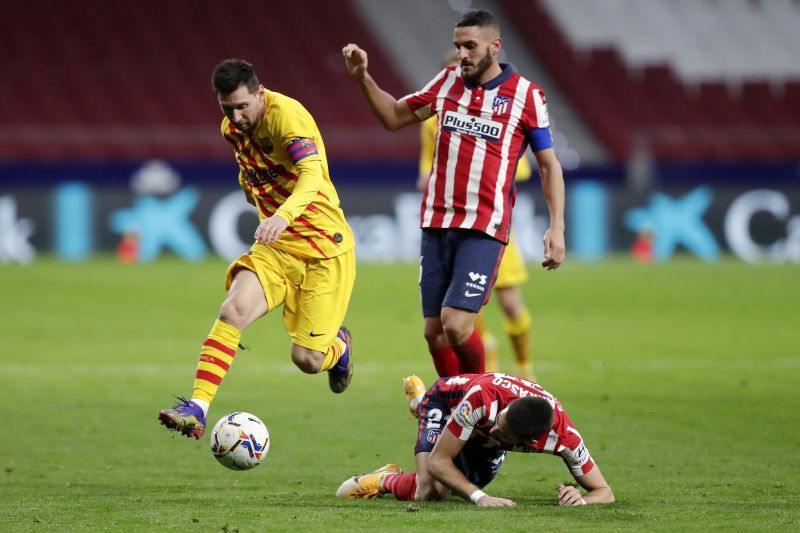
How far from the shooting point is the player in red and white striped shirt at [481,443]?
5.57 meters

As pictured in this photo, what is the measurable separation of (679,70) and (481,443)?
23265 millimetres

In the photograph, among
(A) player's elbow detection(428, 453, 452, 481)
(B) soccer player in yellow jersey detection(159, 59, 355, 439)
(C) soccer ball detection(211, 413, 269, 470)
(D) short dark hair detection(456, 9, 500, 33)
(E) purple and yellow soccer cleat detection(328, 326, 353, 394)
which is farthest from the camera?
(E) purple and yellow soccer cleat detection(328, 326, 353, 394)

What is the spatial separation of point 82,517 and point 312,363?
2.01 metres

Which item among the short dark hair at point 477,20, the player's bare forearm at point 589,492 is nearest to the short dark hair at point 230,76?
the short dark hair at point 477,20

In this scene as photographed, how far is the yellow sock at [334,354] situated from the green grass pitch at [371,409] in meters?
0.50

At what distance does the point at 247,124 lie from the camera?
6.62 m

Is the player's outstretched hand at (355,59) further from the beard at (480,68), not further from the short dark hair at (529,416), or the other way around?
the short dark hair at (529,416)

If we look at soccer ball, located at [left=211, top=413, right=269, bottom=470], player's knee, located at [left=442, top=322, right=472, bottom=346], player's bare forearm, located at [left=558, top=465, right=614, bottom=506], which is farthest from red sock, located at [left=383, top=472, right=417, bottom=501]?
player's knee, located at [left=442, top=322, right=472, bottom=346]

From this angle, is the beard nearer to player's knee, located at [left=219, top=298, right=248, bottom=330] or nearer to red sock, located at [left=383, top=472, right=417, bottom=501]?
player's knee, located at [left=219, top=298, right=248, bottom=330]

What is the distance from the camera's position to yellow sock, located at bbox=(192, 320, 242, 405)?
6.30 meters

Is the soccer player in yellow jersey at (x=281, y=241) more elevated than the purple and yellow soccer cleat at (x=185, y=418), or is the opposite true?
the soccer player in yellow jersey at (x=281, y=241)

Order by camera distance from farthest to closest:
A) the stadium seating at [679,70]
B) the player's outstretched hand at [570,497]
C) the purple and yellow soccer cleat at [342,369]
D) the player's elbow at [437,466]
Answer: the stadium seating at [679,70] < the purple and yellow soccer cleat at [342,369] < the player's elbow at [437,466] < the player's outstretched hand at [570,497]

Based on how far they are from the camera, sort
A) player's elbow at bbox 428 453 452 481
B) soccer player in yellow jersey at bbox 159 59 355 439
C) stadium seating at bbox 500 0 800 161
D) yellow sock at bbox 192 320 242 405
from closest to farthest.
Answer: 1. player's elbow at bbox 428 453 452 481
2. yellow sock at bbox 192 320 242 405
3. soccer player in yellow jersey at bbox 159 59 355 439
4. stadium seating at bbox 500 0 800 161

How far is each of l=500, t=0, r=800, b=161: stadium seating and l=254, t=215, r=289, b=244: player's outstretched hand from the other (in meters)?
17.5
